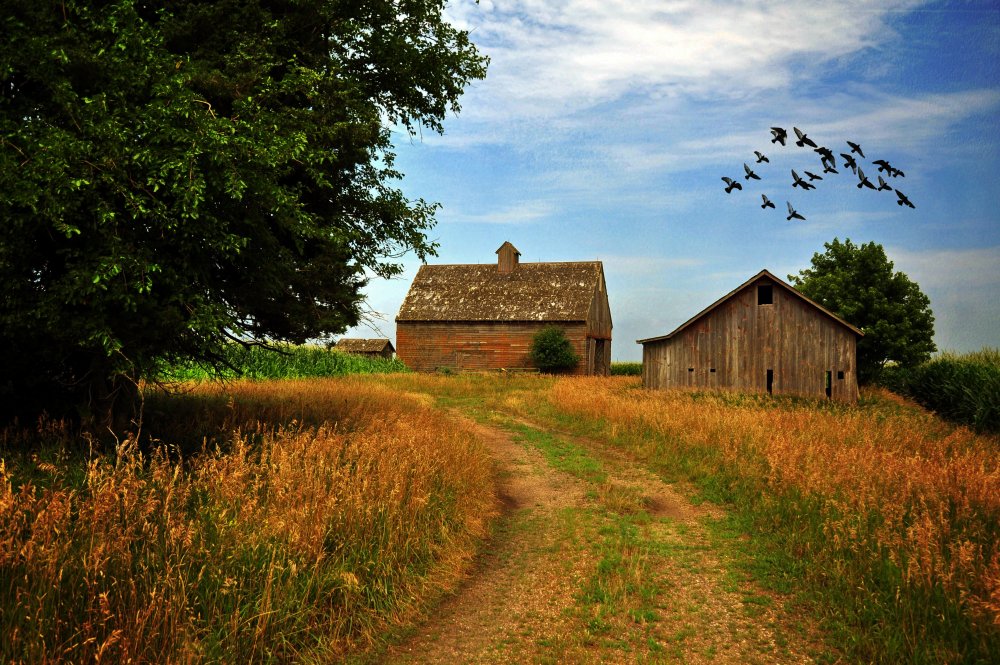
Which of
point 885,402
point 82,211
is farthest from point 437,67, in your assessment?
point 885,402

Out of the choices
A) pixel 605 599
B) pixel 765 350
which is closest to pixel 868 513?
pixel 605 599

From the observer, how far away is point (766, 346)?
2636 centimetres

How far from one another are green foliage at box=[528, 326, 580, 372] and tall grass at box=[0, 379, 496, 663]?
108 feet

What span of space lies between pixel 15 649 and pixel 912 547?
850 cm

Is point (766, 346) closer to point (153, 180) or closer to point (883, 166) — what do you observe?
point (883, 166)

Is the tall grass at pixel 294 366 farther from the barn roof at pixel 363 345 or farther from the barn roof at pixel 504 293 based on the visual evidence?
the barn roof at pixel 363 345

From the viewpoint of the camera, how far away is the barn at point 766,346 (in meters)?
25.5

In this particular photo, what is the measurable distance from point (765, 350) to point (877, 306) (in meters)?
21.8

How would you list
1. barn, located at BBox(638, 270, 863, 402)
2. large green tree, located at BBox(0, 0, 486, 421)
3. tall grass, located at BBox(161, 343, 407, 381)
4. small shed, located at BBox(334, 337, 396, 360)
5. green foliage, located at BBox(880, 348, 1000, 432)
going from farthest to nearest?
small shed, located at BBox(334, 337, 396, 360) < barn, located at BBox(638, 270, 863, 402) < tall grass, located at BBox(161, 343, 407, 381) < green foliage, located at BBox(880, 348, 1000, 432) < large green tree, located at BBox(0, 0, 486, 421)

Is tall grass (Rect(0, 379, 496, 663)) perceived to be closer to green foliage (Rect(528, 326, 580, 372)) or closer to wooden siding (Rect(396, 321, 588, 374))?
green foliage (Rect(528, 326, 580, 372))

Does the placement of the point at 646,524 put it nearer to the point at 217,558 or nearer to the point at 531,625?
the point at 531,625

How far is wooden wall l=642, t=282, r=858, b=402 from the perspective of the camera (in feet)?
83.7

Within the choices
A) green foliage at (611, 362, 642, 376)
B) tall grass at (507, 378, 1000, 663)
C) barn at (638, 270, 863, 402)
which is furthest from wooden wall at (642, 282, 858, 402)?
green foliage at (611, 362, 642, 376)

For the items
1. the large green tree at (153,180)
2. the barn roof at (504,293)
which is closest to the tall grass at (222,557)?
the large green tree at (153,180)
